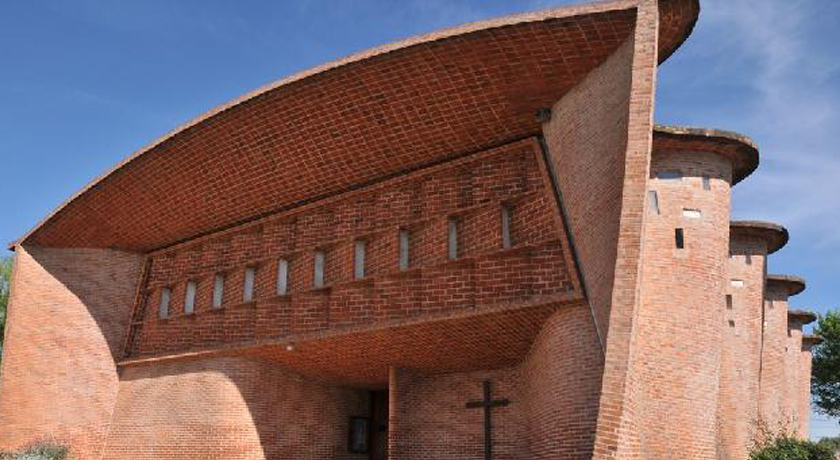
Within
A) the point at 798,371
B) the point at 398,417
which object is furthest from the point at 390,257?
the point at 798,371

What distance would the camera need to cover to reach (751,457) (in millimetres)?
15477

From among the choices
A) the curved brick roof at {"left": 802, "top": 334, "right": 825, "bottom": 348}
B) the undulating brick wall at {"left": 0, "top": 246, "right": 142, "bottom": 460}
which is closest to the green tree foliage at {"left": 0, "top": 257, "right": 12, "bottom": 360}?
the undulating brick wall at {"left": 0, "top": 246, "right": 142, "bottom": 460}

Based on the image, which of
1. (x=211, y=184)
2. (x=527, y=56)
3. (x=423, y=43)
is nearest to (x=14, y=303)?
(x=211, y=184)

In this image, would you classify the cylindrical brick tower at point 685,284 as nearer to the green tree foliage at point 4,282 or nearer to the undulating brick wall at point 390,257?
the undulating brick wall at point 390,257

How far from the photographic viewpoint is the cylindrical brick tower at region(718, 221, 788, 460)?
50.8ft

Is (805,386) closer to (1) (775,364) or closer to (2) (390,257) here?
(1) (775,364)

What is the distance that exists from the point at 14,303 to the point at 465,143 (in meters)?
11.1

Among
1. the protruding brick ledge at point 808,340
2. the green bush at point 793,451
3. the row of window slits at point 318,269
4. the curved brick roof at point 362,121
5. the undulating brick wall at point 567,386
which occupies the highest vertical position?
the curved brick roof at point 362,121

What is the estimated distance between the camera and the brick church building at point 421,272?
32.7 ft

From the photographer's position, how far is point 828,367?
116 feet

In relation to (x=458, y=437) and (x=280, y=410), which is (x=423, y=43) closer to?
(x=458, y=437)

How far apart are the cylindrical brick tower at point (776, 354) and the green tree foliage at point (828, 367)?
46.2ft

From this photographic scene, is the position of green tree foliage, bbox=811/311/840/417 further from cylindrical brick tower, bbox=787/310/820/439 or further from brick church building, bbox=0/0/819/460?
brick church building, bbox=0/0/819/460

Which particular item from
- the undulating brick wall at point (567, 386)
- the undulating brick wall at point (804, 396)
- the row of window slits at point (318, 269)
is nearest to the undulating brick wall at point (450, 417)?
the undulating brick wall at point (567, 386)
